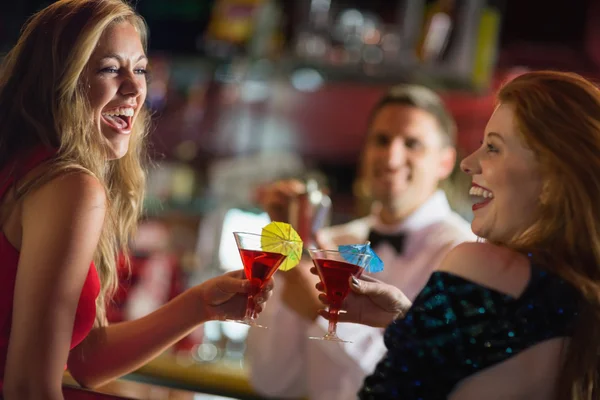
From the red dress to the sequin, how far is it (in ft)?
1.53

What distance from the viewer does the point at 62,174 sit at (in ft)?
3.87

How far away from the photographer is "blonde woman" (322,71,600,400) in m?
1.17

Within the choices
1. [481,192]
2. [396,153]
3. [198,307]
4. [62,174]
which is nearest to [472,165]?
[481,192]

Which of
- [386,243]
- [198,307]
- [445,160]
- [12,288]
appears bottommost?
[386,243]

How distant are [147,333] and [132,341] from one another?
3 centimetres

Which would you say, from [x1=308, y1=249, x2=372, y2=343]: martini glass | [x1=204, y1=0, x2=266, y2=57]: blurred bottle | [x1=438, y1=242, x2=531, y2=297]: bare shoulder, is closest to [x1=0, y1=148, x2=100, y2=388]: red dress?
[x1=308, y1=249, x2=372, y2=343]: martini glass

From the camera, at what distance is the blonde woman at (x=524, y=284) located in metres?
1.17


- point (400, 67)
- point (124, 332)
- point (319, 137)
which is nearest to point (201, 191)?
point (319, 137)

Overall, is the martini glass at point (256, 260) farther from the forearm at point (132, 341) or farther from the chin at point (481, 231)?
the chin at point (481, 231)

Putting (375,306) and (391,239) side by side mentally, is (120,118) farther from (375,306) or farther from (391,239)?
(391,239)

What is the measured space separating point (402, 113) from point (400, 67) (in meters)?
0.89

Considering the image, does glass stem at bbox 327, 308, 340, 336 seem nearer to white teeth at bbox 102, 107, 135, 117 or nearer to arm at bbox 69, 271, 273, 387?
arm at bbox 69, 271, 273, 387

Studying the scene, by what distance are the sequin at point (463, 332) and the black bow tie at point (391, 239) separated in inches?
59.7

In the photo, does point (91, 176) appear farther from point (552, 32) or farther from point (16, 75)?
point (552, 32)
